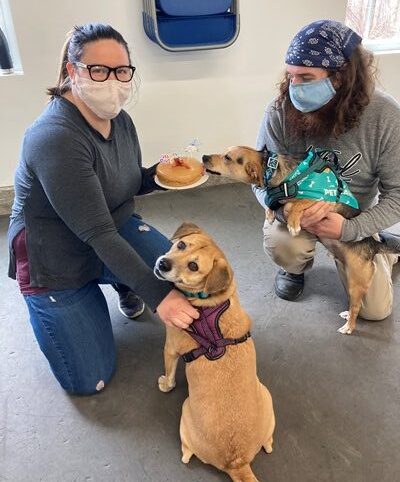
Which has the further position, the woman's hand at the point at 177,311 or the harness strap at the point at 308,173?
the harness strap at the point at 308,173

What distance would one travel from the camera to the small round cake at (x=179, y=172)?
206 cm

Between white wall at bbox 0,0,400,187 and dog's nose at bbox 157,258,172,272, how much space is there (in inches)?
81.3

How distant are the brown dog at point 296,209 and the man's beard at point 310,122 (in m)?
0.14

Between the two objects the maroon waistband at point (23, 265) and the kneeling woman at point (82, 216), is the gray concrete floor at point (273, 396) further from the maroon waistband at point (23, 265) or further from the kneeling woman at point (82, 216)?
the maroon waistband at point (23, 265)

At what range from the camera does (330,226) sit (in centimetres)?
208

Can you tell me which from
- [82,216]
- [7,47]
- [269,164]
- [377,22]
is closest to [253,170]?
[269,164]

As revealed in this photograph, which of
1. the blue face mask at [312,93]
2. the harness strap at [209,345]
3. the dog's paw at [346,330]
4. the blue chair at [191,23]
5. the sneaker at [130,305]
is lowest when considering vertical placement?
the dog's paw at [346,330]

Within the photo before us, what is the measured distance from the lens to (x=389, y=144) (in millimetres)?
1971

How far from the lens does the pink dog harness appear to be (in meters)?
1.59

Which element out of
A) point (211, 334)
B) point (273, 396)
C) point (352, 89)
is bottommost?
point (273, 396)

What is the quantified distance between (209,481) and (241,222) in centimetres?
190

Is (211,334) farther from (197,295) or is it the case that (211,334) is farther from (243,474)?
(243,474)

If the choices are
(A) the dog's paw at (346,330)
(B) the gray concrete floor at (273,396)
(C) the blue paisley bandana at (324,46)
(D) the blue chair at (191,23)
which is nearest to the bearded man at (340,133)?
(C) the blue paisley bandana at (324,46)

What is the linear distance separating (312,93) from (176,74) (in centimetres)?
160
